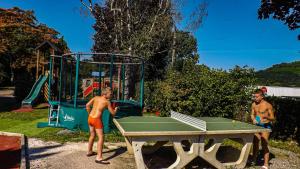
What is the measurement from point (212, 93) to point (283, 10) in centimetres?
512

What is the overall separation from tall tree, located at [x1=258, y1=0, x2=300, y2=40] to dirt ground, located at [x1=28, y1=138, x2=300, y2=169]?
13.2ft

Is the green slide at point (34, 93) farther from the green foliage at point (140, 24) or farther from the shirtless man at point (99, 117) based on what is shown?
the shirtless man at point (99, 117)

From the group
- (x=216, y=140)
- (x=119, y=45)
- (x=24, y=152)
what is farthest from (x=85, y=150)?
(x=119, y=45)

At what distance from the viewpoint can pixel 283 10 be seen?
1009 cm

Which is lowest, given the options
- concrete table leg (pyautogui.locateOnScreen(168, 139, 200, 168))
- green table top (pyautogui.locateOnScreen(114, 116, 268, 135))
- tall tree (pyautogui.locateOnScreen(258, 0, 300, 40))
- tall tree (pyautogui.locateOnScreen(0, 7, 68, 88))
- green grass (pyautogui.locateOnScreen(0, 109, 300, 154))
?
green grass (pyautogui.locateOnScreen(0, 109, 300, 154))

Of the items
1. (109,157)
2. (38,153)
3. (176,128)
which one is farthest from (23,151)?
(176,128)

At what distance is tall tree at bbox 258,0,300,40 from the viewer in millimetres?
9805

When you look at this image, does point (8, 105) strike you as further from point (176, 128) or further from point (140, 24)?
point (176, 128)

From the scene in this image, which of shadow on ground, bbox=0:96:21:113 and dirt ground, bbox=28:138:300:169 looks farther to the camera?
shadow on ground, bbox=0:96:21:113

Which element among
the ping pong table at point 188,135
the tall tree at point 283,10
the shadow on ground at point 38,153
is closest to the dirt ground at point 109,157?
the shadow on ground at point 38,153

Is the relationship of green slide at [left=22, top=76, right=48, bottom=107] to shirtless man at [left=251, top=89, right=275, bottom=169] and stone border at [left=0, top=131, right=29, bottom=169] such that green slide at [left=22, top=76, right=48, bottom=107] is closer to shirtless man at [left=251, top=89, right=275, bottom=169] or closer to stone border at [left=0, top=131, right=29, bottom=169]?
stone border at [left=0, top=131, right=29, bottom=169]

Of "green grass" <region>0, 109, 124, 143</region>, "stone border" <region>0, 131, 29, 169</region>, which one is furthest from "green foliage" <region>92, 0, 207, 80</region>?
"stone border" <region>0, 131, 29, 169</region>

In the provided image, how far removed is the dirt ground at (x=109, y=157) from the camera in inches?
284

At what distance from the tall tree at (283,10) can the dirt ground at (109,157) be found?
4024 mm
